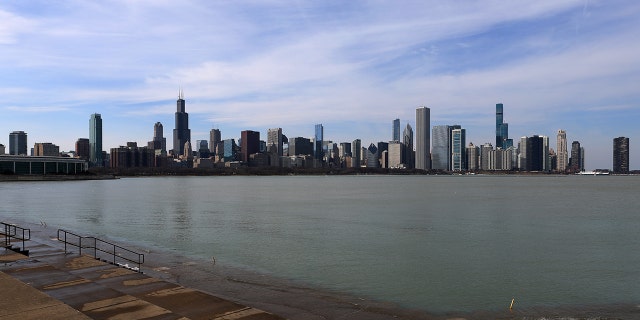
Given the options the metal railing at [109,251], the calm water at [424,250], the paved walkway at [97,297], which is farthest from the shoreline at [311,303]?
the paved walkway at [97,297]

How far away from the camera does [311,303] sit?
21625 millimetres

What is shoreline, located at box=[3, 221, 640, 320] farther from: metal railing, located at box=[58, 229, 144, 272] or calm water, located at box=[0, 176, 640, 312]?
metal railing, located at box=[58, 229, 144, 272]

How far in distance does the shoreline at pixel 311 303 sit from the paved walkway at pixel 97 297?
339 cm

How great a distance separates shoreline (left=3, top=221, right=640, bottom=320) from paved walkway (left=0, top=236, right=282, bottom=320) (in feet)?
11.1

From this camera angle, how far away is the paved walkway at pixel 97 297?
581 inches

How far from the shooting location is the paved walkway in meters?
14.8

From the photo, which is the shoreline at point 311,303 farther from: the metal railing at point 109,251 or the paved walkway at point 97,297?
the paved walkway at point 97,297

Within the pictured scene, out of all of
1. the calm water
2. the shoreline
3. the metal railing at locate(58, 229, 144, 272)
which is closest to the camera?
the shoreline

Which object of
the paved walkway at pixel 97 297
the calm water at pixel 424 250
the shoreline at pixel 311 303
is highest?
the paved walkway at pixel 97 297

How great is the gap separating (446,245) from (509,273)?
10.7 meters

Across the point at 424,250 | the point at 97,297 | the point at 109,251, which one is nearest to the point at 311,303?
the point at 97,297

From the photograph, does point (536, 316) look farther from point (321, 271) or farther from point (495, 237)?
point (495, 237)

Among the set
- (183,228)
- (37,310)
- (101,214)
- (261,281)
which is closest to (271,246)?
(261,281)

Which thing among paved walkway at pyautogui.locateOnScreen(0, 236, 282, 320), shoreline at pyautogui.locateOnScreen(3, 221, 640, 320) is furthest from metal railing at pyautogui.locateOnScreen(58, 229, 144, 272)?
paved walkway at pyautogui.locateOnScreen(0, 236, 282, 320)
